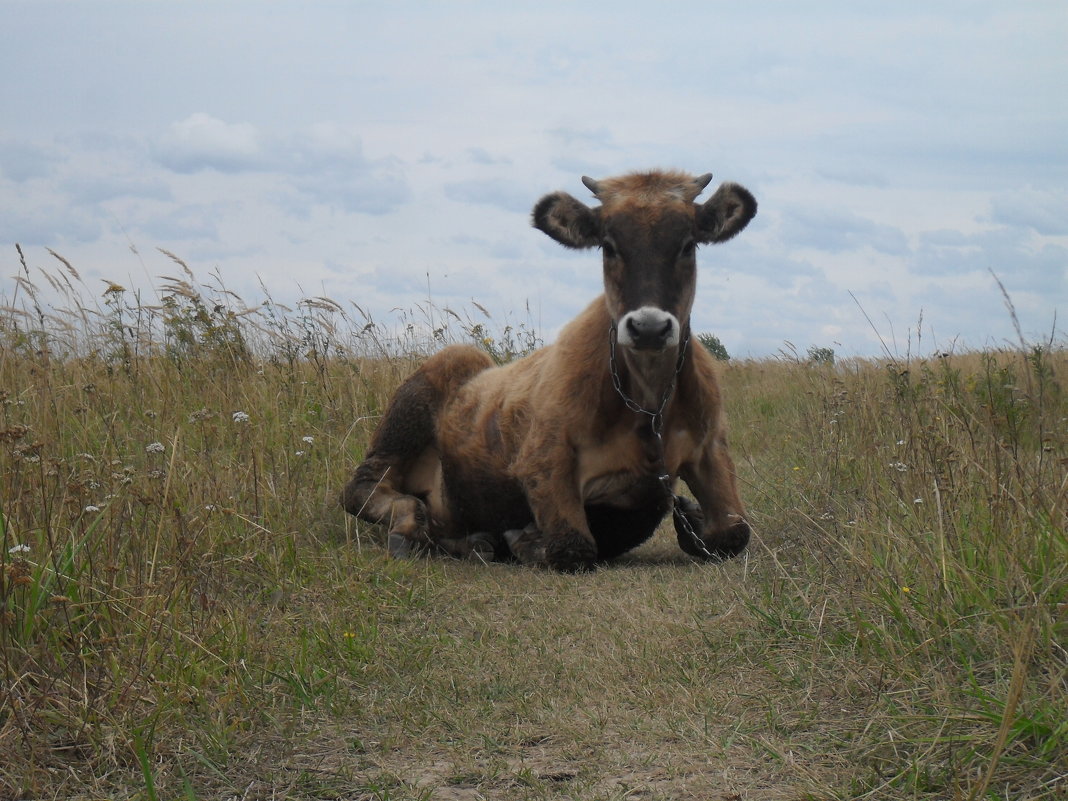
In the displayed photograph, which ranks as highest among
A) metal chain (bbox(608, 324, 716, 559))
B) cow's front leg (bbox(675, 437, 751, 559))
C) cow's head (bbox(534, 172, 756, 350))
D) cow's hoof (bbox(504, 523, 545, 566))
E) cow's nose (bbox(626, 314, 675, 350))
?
cow's head (bbox(534, 172, 756, 350))

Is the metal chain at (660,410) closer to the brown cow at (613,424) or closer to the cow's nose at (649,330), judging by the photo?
the brown cow at (613,424)

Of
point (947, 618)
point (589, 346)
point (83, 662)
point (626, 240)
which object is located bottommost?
point (83, 662)

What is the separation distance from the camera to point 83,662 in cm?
341

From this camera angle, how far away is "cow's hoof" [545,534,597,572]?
6000mm

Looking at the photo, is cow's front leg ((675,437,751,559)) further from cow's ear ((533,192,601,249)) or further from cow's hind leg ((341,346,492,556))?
cow's hind leg ((341,346,492,556))

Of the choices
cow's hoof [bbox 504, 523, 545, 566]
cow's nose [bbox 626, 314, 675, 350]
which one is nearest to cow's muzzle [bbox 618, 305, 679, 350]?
cow's nose [bbox 626, 314, 675, 350]

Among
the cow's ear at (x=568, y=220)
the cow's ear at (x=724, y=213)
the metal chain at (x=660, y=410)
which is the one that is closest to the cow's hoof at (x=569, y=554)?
the metal chain at (x=660, y=410)

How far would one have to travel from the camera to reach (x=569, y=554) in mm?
5992

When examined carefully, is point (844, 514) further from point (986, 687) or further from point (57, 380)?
point (57, 380)

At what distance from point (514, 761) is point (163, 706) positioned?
1097 mm

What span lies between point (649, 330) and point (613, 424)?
0.96 m

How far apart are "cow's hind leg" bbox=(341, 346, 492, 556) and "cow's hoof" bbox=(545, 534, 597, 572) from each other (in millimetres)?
1163

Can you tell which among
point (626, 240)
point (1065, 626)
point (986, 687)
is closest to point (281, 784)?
point (986, 687)

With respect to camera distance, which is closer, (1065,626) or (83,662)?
(1065,626)
